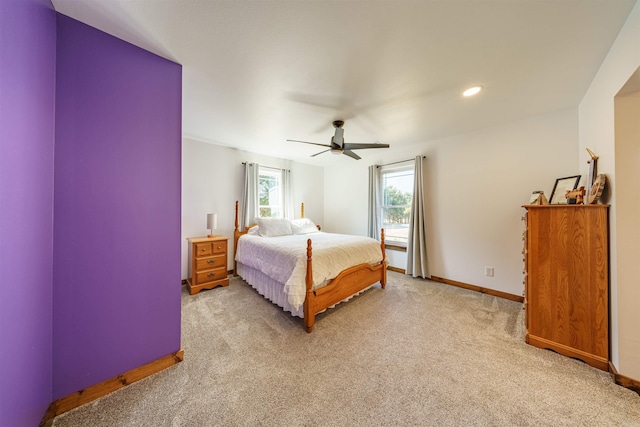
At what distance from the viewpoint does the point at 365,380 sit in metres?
1.47

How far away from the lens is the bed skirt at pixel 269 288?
2346mm

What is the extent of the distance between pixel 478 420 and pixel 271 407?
1208mm

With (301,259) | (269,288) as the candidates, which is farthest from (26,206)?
(269,288)

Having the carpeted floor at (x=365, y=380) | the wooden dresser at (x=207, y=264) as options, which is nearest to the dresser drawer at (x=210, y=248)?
the wooden dresser at (x=207, y=264)

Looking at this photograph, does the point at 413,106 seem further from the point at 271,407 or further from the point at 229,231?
the point at 229,231

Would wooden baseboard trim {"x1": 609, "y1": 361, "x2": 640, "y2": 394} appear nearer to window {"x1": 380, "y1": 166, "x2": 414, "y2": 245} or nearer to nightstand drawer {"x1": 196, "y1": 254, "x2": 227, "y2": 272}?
window {"x1": 380, "y1": 166, "x2": 414, "y2": 245}

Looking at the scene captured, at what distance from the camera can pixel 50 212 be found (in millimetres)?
1196

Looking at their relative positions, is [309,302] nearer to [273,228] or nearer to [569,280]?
[273,228]

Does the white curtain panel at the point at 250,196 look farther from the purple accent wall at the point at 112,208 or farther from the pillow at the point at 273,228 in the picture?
the purple accent wall at the point at 112,208

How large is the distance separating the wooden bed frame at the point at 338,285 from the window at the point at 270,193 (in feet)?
7.65

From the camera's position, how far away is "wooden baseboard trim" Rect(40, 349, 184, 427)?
121cm

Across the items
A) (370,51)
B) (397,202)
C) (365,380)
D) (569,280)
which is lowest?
(365,380)

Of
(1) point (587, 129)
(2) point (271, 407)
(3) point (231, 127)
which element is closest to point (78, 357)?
(2) point (271, 407)

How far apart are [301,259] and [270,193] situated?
8.66 ft
